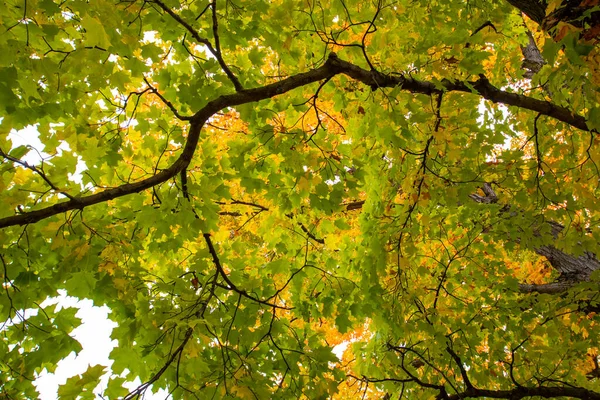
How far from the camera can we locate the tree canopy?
2314 millimetres

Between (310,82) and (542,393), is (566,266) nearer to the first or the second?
(542,393)

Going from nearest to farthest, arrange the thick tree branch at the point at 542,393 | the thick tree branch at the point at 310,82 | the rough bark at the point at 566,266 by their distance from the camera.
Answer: the thick tree branch at the point at 310,82 < the thick tree branch at the point at 542,393 < the rough bark at the point at 566,266

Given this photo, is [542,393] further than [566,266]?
No

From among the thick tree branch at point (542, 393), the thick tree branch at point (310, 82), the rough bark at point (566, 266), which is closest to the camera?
the thick tree branch at point (310, 82)

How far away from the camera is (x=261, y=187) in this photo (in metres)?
3.28

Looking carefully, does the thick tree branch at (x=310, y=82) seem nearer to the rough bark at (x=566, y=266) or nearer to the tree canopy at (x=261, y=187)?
the tree canopy at (x=261, y=187)

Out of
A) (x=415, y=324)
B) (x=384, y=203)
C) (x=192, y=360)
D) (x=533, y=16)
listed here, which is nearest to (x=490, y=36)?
(x=533, y=16)

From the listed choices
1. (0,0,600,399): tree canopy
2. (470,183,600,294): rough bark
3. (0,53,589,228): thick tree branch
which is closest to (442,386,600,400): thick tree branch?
(0,0,600,399): tree canopy

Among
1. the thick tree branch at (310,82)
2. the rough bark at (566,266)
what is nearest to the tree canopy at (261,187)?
the thick tree branch at (310,82)

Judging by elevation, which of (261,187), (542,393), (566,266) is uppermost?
(566,266)

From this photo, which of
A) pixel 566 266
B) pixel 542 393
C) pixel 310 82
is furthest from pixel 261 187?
pixel 566 266

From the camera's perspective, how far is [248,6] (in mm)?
3143

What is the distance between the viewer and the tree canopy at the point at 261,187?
Result: 7.59 ft

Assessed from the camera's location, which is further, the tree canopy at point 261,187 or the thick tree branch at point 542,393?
the thick tree branch at point 542,393
